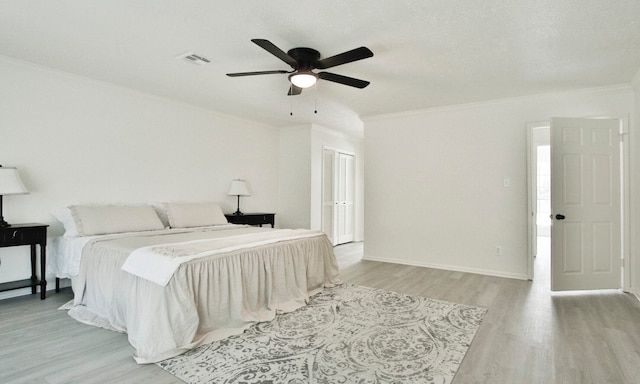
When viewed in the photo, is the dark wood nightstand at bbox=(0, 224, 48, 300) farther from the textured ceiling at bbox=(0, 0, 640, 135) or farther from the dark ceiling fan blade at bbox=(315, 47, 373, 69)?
the dark ceiling fan blade at bbox=(315, 47, 373, 69)

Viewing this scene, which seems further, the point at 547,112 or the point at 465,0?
the point at 547,112

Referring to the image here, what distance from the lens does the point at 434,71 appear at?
3.41 metres

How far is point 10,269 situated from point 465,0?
4679 millimetres

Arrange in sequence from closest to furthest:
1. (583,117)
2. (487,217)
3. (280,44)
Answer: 1. (280,44)
2. (583,117)
3. (487,217)

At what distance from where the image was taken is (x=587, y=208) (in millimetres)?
3738

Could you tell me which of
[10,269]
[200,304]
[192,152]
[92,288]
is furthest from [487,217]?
[10,269]

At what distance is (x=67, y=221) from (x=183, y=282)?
6.63ft

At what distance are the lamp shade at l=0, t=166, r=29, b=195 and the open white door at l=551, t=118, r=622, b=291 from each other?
5536 millimetres

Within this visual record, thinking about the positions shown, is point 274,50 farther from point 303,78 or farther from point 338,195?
point 338,195

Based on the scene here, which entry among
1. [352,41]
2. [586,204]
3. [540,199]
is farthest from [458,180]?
[540,199]

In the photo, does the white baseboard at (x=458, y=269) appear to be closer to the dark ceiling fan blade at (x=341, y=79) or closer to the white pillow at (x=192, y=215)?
the white pillow at (x=192, y=215)

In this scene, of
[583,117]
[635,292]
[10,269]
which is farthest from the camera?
[583,117]

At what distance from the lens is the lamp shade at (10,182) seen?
9.75 feet

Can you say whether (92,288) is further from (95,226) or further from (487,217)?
(487,217)
